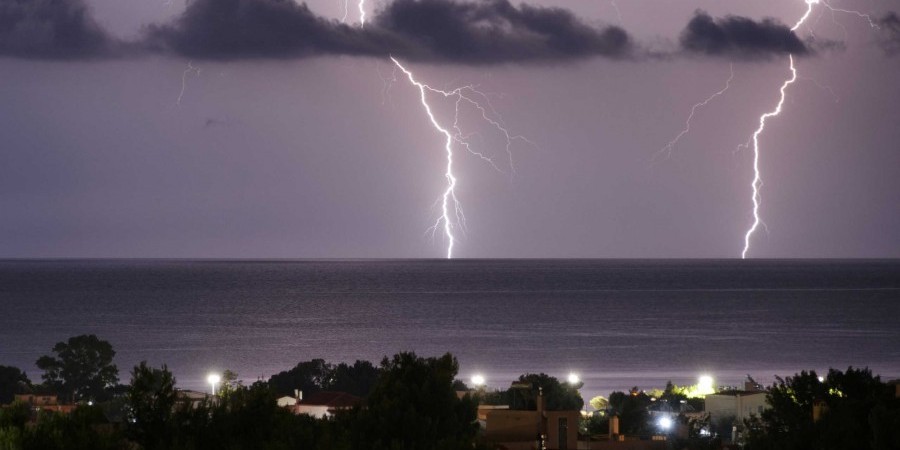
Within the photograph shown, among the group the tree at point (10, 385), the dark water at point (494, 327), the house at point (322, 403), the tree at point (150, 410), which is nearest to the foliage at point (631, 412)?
the house at point (322, 403)

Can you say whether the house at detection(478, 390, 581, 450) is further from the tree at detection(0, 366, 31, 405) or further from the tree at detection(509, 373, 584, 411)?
the tree at detection(0, 366, 31, 405)

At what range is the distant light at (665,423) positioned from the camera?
2822 centimetres

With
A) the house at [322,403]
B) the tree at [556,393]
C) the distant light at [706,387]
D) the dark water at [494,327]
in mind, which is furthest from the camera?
the dark water at [494,327]

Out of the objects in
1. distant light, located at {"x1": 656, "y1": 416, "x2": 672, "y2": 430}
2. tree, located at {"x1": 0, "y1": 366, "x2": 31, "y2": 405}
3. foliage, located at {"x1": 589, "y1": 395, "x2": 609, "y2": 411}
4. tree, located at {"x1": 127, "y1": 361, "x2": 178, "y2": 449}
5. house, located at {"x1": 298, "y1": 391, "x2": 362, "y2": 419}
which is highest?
tree, located at {"x1": 0, "y1": 366, "x2": 31, "y2": 405}

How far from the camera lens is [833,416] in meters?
16.8

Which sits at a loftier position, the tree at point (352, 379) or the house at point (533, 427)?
the tree at point (352, 379)

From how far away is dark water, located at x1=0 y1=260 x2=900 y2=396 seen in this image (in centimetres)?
6259

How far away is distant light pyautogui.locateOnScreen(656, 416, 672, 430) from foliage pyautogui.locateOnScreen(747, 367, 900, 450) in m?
3.30

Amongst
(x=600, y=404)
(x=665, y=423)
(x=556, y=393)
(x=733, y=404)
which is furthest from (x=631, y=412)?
(x=600, y=404)

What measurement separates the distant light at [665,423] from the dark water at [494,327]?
57.7 ft

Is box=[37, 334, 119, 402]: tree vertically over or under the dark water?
under

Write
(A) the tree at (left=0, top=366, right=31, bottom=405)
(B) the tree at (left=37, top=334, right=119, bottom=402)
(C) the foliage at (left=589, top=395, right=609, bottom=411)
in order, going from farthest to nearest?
(B) the tree at (left=37, top=334, right=119, bottom=402), (A) the tree at (left=0, top=366, right=31, bottom=405), (C) the foliage at (left=589, top=395, right=609, bottom=411)

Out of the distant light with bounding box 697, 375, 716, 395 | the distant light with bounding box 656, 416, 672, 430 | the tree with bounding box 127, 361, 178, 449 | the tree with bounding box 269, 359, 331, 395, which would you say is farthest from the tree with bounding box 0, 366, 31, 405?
the tree with bounding box 127, 361, 178, 449

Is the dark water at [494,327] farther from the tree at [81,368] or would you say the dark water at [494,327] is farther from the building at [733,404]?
the building at [733,404]
